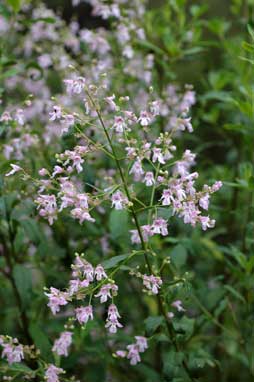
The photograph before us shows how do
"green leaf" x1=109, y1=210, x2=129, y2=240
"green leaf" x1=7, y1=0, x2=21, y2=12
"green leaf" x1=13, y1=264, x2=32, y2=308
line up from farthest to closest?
"green leaf" x1=7, y1=0, x2=21, y2=12, "green leaf" x1=13, y1=264, x2=32, y2=308, "green leaf" x1=109, y1=210, x2=129, y2=240

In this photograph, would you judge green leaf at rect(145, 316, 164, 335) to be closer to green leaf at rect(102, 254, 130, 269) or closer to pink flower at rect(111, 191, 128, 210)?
green leaf at rect(102, 254, 130, 269)

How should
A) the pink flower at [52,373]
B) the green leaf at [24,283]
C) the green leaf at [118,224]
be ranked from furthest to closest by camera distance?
the green leaf at [24,283] → the green leaf at [118,224] → the pink flower at [52,373]

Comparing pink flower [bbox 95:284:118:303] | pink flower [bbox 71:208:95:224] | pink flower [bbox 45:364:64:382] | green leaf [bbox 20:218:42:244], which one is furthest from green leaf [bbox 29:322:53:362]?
pink flower [bbox 71:208:95:224]

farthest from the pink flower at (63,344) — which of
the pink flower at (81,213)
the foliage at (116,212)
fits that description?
the pink flower at (81,213)

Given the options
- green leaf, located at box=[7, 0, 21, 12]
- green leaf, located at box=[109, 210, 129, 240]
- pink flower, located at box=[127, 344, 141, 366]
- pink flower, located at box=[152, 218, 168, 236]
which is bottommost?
pink flower, located at box=[127, 344, 141, 366]

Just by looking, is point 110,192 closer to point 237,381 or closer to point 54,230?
point 54,230

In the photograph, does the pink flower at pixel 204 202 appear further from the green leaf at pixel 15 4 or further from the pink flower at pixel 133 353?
the green leaf at pixel 15 4

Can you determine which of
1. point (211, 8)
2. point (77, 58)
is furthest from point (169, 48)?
point (211, 8)

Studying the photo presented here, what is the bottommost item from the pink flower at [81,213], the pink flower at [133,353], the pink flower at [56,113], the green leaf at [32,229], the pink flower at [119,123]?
the pink flower at [133,353]
